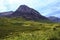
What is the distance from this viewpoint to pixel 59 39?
75.2ft

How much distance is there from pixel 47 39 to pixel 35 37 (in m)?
1.39

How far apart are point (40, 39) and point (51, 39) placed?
1.36 meters

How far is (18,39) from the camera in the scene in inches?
898

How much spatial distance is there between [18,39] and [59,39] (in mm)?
4415

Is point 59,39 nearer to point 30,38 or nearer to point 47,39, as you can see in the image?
point 47,39

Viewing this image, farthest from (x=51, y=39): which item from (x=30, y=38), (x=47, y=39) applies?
(x=30, y=38)

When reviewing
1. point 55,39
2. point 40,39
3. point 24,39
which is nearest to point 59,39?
point 55,39

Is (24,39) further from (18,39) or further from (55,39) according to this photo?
(55,39)

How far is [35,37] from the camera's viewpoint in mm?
22703

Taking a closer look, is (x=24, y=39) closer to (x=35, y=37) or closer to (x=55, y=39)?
(x=35, y=37)

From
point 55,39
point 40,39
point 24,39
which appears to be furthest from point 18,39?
point 55,39

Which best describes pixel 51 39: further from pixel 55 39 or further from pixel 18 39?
pixel 18 39

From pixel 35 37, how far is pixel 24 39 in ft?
4.40

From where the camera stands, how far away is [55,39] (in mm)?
22844
